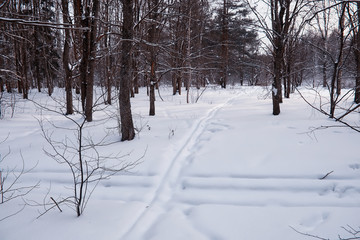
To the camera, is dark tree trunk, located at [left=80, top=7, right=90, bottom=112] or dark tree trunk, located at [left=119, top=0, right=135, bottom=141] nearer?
dark tree trunk, located at [left=119, top=0, right=135, bottom=141]

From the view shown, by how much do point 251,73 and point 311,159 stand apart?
104 feet

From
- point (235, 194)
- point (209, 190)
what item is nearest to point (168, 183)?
point (209, 190)

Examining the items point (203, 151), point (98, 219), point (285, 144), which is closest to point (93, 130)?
point (203, 151)

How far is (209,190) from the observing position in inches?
125

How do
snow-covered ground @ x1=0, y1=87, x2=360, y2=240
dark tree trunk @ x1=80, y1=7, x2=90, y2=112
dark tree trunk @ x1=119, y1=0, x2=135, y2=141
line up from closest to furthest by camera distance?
snow-covered ground @ x1=0, y1=87, x2=360, y2=240 → dark tree trunk @ x1=119, y1=0, x2=135, y2=141 → dark tree trunk @ x1=80, y1=7, x2=90, y2=112

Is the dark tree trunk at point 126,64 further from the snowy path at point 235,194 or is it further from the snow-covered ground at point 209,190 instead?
the snowy path at point 235,194

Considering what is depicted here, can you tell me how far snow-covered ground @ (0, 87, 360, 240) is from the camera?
2324mm

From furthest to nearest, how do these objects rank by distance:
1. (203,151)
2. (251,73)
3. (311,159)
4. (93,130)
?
(251,73), (93,130), (203,151), (311,159)

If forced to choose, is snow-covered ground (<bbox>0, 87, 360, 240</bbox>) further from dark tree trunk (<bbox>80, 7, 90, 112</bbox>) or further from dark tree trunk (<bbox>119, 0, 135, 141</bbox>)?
dark tree trunk (<bbox>80, 7, 90, 112</bbox>)

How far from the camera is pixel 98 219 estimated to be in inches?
97.5

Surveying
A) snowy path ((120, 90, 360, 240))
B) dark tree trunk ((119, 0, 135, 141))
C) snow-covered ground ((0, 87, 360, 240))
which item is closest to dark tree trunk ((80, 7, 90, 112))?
dark tree trunk ((119, 0, 135, 141))

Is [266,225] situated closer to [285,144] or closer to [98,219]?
[98,219]

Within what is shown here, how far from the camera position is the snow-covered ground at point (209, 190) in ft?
7.63

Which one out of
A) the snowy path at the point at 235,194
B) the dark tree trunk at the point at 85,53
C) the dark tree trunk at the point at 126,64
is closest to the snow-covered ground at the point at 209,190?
the snowy path at the point at 235,194
